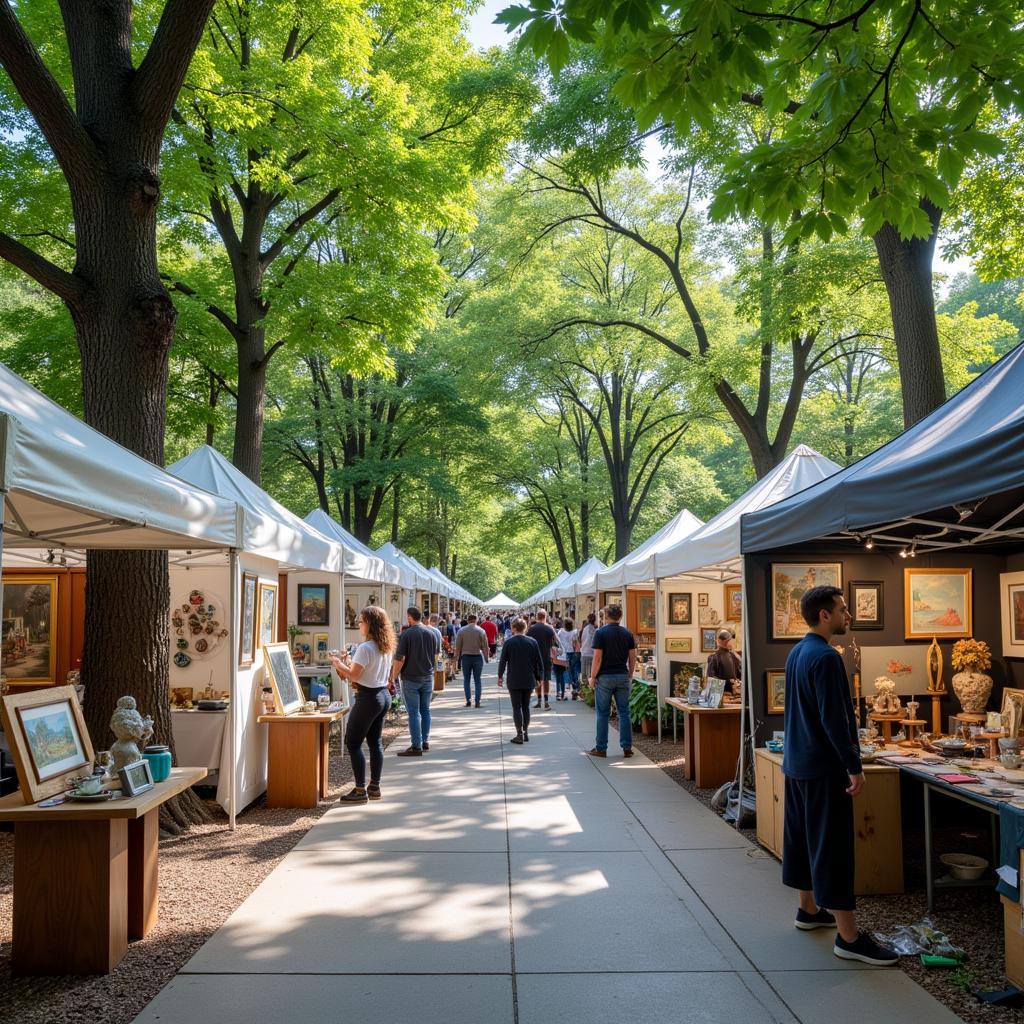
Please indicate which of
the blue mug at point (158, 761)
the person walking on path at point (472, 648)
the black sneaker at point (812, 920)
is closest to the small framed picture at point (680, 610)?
the person walking on path at point (472, 648)

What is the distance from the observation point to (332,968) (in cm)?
443

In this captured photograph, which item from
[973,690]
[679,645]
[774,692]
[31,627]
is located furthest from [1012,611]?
[31,627]

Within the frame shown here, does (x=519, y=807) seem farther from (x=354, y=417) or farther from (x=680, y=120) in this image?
(x=354, y=417)

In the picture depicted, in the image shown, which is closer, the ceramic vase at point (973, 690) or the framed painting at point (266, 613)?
the ceramic vase at point (973, 690)

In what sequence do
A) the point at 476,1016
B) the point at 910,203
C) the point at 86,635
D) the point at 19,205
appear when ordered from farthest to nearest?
the point at 19,205 → the point at 86,635 → the point at 910,203 → the point at 476,1016

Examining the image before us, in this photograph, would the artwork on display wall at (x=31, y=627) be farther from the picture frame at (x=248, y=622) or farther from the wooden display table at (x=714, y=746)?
the wooden display table at (x=714, y=746)

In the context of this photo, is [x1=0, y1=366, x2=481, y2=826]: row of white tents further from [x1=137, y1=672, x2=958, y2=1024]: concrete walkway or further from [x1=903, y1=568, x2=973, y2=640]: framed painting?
[x1=903, y1=568, x2=973, y2=640]: framed painting

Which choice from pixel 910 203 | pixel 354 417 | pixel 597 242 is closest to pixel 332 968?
pixel 910 203

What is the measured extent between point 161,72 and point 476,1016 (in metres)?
7.44

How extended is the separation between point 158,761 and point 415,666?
566 cm

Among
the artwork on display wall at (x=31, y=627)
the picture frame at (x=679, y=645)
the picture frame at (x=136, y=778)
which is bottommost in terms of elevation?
the picture frame at (x=136, y=778)

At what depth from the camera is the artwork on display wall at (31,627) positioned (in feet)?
30.4

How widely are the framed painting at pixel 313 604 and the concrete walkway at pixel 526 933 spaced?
546cm

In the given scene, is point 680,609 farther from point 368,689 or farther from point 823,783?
point 823,783
